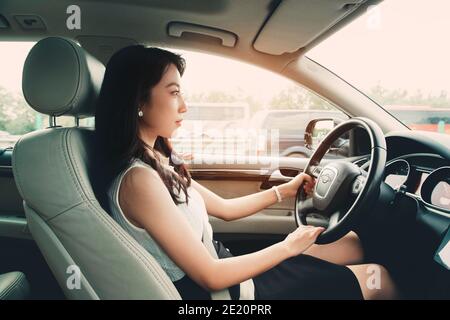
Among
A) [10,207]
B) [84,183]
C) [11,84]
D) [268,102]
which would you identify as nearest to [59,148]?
[84,183]

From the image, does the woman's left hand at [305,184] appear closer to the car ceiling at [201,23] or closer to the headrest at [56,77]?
the car ceiling at [201,23]

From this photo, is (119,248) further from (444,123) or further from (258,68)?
(258,68)

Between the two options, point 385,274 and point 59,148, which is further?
point 385,274

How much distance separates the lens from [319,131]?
7.30ft

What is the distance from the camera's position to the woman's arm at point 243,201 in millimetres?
1634

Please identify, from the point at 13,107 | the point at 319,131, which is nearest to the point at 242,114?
the point at 319,131

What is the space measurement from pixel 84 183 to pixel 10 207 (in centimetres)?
157

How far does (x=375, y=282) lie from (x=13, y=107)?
5.55 feet

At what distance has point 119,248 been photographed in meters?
1.00

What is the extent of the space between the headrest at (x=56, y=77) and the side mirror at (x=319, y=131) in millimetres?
1197

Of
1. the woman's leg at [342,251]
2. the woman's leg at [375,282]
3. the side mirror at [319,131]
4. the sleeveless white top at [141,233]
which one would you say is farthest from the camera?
the side mirror at [319,131]

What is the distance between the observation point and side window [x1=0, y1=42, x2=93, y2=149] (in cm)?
168

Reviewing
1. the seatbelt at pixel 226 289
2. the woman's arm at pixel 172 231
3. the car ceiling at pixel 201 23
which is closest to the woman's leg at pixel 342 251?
the seatbelt at pixel 226 289
